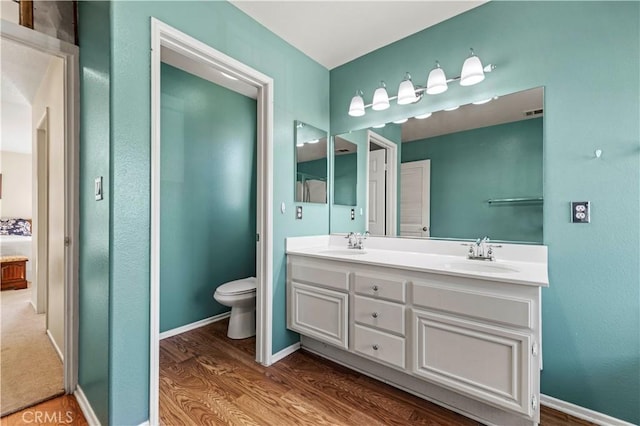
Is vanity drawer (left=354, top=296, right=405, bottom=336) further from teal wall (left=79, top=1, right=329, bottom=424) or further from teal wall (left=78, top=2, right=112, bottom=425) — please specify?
teal wall (left=78, top=2, right=112, bottom=425)

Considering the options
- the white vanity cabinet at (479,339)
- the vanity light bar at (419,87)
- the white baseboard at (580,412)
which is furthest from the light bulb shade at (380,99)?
the white baseboard at (580,412)

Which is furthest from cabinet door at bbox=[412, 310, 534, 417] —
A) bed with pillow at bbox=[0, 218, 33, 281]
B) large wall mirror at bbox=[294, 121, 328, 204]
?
bed with pillow at bbox=[0, 218, 33, 281]

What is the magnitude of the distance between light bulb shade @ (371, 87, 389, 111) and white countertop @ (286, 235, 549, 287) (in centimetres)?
104

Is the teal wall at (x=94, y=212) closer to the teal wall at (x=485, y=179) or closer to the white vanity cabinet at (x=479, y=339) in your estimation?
the white vanity cabinet at (x=479, y=339)

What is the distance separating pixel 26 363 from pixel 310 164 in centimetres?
259

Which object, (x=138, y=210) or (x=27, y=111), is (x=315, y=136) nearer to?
(x=138, y=210)

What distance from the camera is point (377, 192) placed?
2350mm

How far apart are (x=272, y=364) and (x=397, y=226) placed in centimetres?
141

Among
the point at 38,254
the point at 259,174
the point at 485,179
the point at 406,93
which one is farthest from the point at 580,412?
the point at 38,254

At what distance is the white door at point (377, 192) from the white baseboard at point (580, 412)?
4.54 ft

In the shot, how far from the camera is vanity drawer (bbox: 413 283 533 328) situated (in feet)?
3.98

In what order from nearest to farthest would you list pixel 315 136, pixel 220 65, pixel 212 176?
1. pixel 220 65
2. pixel 315 136
3. pixel 212 176

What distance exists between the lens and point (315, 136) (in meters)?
2.46

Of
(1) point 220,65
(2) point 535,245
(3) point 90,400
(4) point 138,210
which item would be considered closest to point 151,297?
(4) point 138,210
